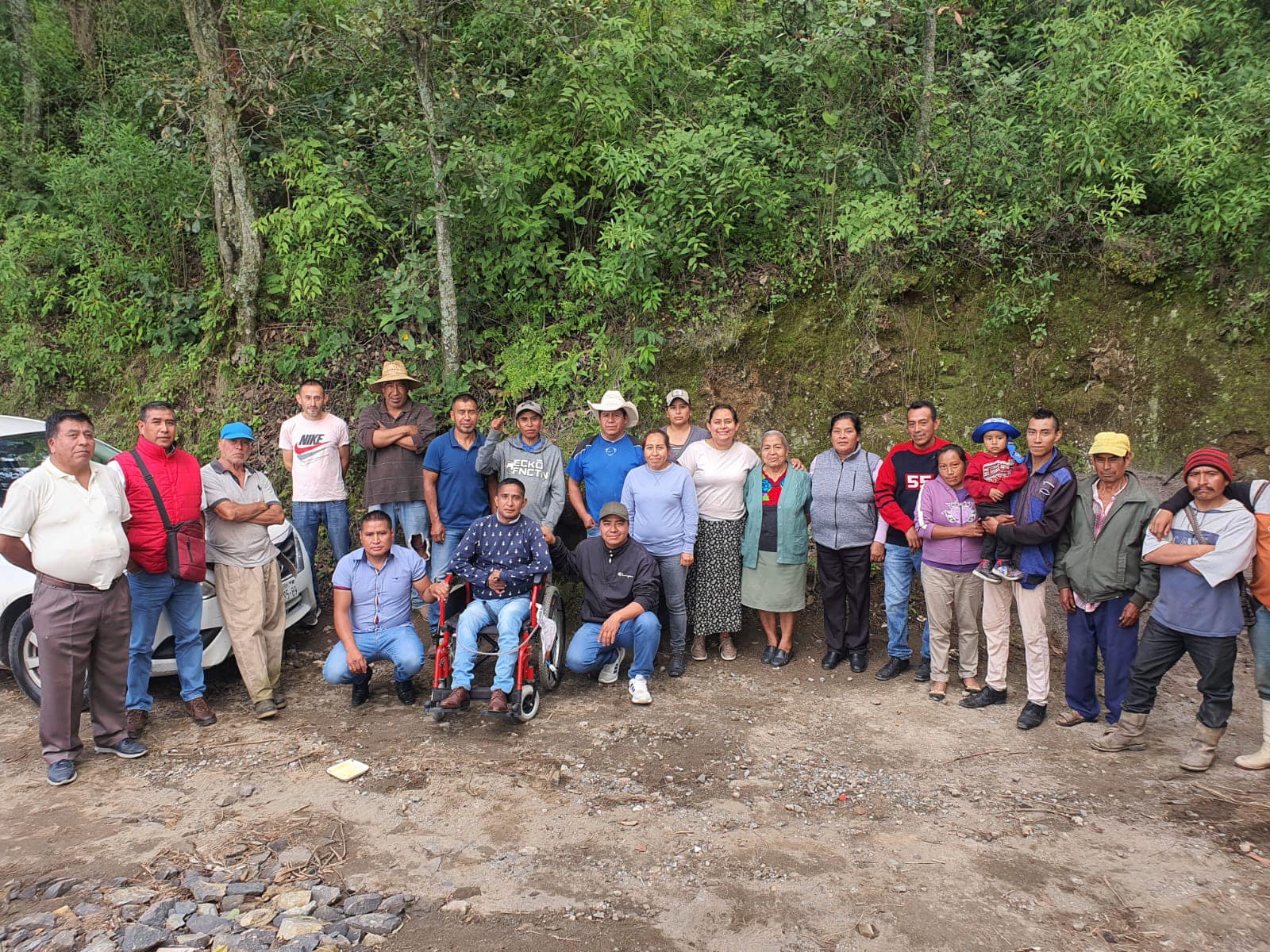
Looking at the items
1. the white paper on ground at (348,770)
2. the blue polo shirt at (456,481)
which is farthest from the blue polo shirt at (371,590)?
the white paper on ground at (348,770)

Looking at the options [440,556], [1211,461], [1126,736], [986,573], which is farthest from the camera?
[440,556]

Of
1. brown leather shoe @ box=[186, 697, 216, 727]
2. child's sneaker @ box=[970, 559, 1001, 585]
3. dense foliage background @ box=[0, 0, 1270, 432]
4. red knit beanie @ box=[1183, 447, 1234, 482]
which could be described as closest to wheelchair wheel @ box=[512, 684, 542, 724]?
brown leather shoe @ box=[186, 697, 216, 727]

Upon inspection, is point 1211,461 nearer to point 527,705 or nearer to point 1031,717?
point 1031,717

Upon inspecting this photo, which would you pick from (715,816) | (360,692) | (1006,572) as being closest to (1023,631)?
(1006,572)

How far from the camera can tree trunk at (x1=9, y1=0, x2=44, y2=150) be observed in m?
11.5

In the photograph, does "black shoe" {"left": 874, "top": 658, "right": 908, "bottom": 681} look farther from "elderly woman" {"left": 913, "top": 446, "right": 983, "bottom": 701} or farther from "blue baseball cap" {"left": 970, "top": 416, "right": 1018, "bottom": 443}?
"blue baseball cap" {"left": 970, "top": 416, "right": 1018, "bottom": 443}

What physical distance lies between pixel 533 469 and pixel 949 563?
3016mm

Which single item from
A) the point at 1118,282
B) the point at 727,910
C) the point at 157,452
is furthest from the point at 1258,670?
the point at 157,452

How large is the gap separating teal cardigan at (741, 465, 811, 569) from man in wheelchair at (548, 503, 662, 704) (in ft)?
3.06

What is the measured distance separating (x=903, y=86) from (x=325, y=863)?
784 centimetres

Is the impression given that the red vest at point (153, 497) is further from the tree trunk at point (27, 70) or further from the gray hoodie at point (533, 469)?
the tree trunk at point (27, 70)

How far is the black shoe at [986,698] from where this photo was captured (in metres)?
5.51

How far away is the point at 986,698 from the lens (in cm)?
552

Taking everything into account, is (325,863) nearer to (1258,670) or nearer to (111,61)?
(1258,670)
